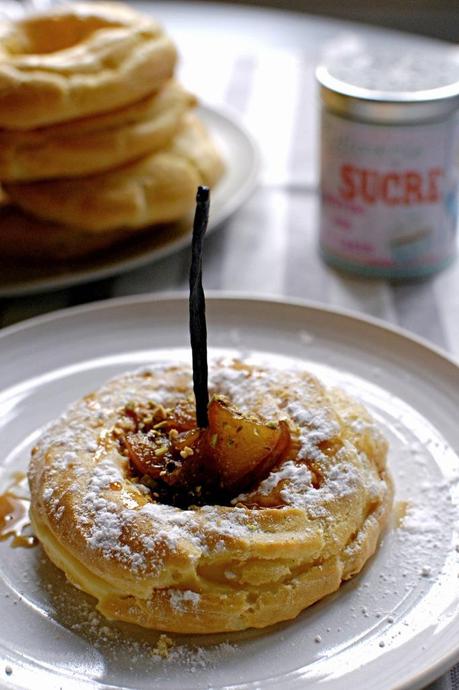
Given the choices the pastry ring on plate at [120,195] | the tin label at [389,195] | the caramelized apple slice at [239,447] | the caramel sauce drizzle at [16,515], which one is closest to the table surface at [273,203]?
the tin label at [389,195]

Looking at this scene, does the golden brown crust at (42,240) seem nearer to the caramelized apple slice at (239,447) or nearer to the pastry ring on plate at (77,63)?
the pastry ring on plate at (77,63)

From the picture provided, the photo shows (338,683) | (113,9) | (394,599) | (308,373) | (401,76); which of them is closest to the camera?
(338,683)

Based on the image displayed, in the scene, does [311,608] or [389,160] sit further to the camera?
[389,160]

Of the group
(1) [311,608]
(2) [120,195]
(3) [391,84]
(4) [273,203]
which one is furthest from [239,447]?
(4) [273,203]

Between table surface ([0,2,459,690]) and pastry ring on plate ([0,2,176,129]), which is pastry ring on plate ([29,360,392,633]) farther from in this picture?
pastry ring on plate ([0,2,176,129])

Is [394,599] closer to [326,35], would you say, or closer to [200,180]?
[200,180]

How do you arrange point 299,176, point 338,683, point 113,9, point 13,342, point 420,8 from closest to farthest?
point 338,683 < point 13,342 < point 113,9 < point 299,176 < point 420,8

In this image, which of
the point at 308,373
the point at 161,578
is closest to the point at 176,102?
the point at 308,373

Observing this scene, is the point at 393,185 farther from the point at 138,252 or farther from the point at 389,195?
the point at 138,252
